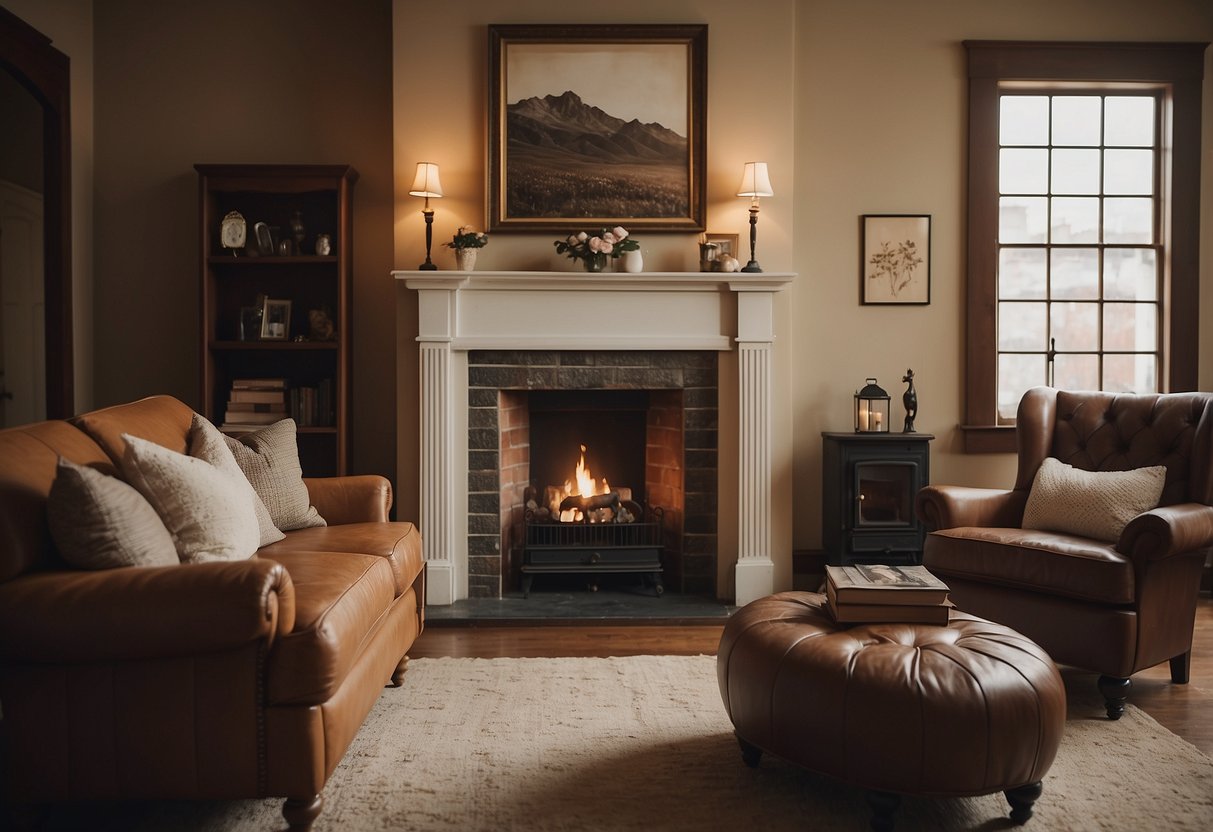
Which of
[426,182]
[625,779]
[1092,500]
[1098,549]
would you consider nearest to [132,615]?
[625,779]

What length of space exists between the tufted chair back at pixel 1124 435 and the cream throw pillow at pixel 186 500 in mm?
2903

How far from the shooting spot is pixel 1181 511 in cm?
274

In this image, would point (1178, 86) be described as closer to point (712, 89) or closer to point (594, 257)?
point (712, 89)

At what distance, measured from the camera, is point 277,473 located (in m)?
2.82

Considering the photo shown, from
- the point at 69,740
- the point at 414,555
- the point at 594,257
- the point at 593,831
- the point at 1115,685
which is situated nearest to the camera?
the point at 69,740

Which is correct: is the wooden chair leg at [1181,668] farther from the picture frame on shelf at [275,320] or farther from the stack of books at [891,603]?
the picture frame on shelf at [275,320]

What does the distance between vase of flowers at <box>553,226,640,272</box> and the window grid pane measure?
2061mm

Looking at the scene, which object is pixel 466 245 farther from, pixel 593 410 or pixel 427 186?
pixel 593 410

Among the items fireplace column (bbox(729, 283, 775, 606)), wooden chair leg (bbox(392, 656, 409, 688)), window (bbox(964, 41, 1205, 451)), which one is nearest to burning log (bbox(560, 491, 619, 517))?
fireplace column (bbox(729, 283, 775, 606))

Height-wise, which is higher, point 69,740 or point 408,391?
point 408,391

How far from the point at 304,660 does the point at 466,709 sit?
0.97 m

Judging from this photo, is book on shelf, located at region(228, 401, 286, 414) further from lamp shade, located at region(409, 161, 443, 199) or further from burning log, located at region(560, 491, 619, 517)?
burning log, located at region(560, 491, 619, 517)

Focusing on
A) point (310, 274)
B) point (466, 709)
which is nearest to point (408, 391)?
point (310, 274)

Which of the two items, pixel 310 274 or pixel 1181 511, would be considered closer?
pixel 1181 511
